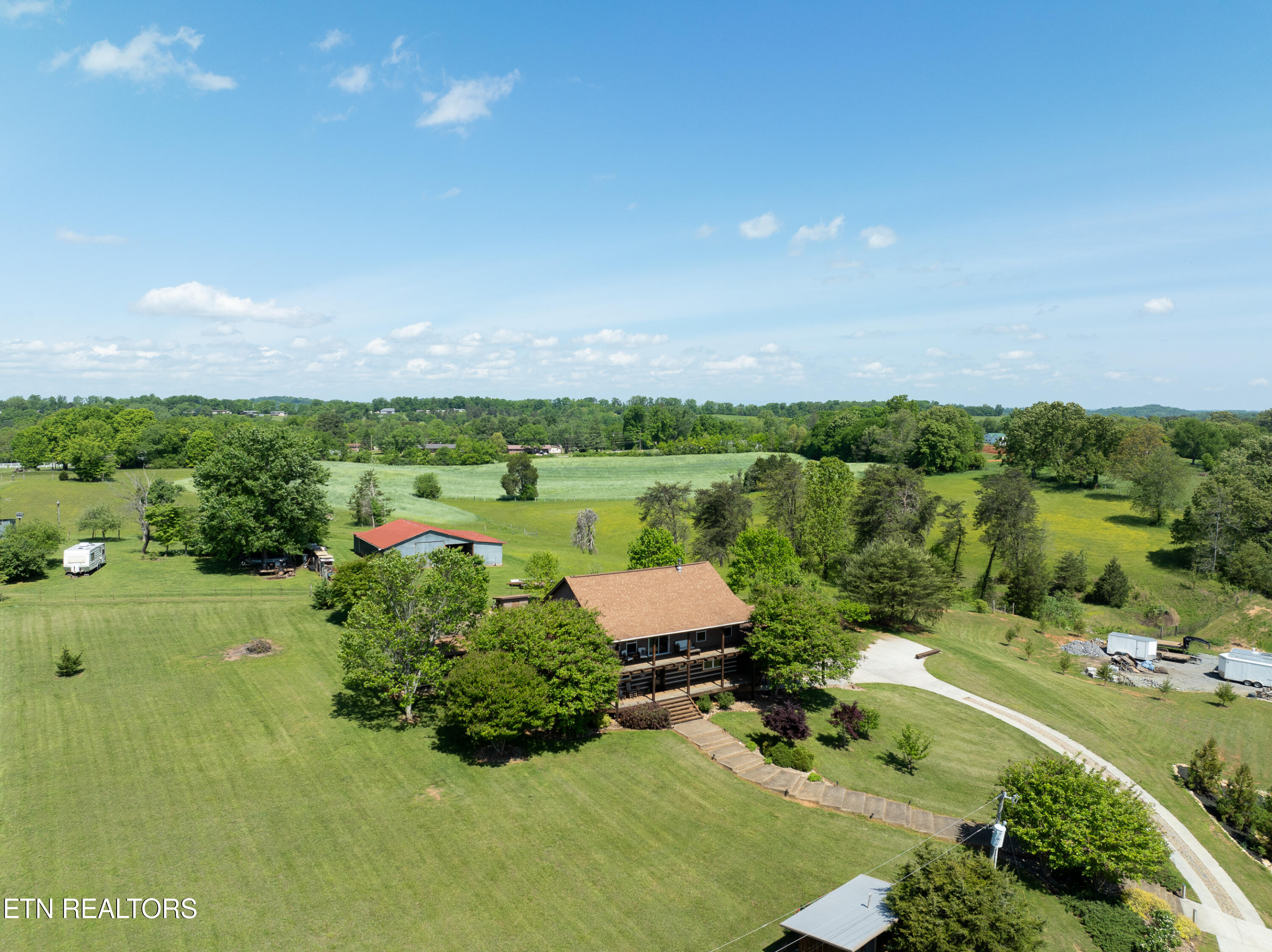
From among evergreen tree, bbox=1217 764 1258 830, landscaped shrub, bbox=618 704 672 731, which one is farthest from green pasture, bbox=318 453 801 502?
evergreen tree, bbox=1217 764 1258 830

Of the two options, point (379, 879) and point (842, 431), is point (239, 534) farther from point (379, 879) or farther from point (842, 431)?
point (842, 431)

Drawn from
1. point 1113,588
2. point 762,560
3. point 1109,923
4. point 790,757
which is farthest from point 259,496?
point 1113,588

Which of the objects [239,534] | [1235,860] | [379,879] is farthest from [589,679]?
[239,534]

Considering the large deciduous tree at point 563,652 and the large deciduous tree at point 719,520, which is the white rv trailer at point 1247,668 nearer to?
the large deciduous tree at point 719,520

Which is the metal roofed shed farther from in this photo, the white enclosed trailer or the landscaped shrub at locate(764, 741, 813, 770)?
the white enclosed trailer

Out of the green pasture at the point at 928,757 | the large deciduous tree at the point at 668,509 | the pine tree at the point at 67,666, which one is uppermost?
the large deciduous tree at the point at 668,509

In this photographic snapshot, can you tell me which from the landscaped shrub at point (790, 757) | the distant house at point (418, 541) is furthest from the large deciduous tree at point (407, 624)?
the distant house at point (418, 541)
